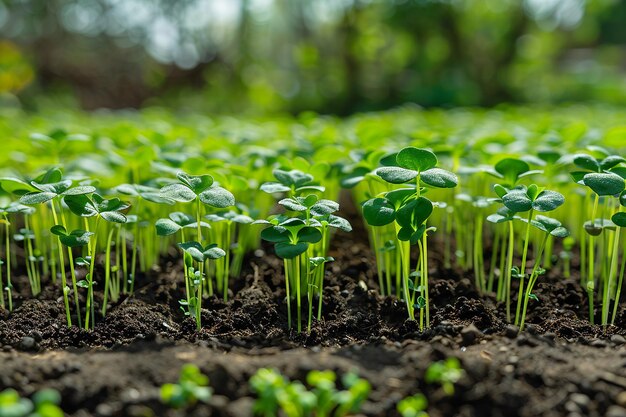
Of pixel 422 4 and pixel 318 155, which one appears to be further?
pixel 422 4

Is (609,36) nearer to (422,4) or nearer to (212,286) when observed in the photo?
(422,4)

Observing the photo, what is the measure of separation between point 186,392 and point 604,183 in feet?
3.60

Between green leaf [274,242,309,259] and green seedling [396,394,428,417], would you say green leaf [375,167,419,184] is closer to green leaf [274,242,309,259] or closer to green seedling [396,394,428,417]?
green leaf [274,242,309,259]

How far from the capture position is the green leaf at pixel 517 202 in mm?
1498

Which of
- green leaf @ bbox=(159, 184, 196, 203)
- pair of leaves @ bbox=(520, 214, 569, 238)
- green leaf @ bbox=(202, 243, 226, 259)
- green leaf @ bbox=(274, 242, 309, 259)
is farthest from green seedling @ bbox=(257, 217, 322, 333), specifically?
pair of leaves @ bbox=(520, 214, 569, 238)

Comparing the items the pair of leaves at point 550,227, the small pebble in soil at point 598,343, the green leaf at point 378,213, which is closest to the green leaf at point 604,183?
the pair of leaves at point 550,227

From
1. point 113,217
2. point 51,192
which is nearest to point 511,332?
point 113,217

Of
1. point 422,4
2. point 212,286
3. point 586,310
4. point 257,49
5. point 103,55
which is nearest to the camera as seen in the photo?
point 586,310

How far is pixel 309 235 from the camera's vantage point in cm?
152

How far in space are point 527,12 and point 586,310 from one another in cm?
953

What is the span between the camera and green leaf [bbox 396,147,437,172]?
1.57 m

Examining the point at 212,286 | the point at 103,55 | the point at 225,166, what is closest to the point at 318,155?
the point at 225,166

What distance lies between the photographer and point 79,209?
5.11ft

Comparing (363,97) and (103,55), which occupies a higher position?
(103,55)
